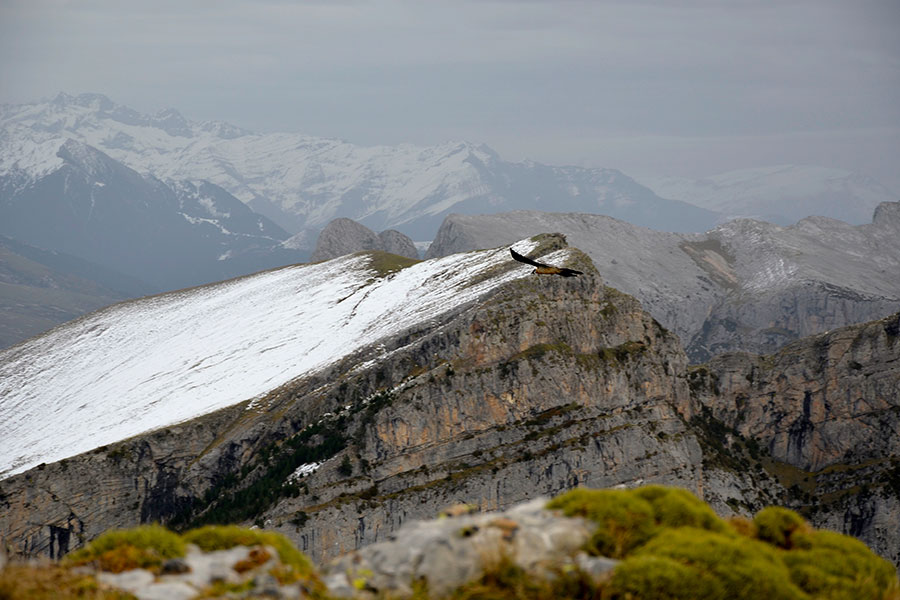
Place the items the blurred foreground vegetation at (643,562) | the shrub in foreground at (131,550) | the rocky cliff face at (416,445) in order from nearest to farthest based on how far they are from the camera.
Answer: the blurred foreground vegetation at (643,562)
the shrub in foreground at (131,550)
the rocky cliff face at (416,445)

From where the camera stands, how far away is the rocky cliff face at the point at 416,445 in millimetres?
153625

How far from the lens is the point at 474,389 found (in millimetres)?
164125

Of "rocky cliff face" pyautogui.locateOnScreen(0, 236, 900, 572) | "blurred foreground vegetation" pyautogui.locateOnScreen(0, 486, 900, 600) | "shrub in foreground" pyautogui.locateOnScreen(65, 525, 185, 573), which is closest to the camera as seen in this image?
"blurred foreground vegetation" pyautogui.locateOnScreen(0, 486, 900, 600)

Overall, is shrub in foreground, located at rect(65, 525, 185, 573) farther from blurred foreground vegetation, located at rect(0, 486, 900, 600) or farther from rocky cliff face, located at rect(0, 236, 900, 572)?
rocky cliff face, located at rect(0, 236, 900, 572)

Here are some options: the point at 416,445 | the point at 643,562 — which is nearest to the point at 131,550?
the point at 643,562

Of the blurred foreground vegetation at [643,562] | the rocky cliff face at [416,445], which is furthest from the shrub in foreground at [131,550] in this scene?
the rocky cliff face at [416,445]

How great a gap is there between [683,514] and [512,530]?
16.6 feet

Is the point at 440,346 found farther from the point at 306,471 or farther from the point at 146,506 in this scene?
→ the point at 146,506

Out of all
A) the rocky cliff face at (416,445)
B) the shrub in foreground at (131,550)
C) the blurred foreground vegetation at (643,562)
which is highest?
the shrub in foreground at (131,550)

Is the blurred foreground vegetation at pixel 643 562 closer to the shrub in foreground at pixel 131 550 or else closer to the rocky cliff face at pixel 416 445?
the shrub in foreground at pixel 131 550

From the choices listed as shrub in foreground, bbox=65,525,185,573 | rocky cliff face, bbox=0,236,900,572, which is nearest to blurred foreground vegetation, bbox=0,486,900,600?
shrub in foreground, bbox=65,525,185,573

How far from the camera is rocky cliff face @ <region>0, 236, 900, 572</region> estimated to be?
6048 inches

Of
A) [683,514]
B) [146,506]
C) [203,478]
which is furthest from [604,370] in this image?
[683,514]

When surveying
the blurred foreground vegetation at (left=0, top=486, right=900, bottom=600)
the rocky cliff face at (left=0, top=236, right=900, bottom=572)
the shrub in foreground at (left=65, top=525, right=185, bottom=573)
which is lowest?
the rocky cliff face at (left=0, top=236, right=900, bottom=572)
